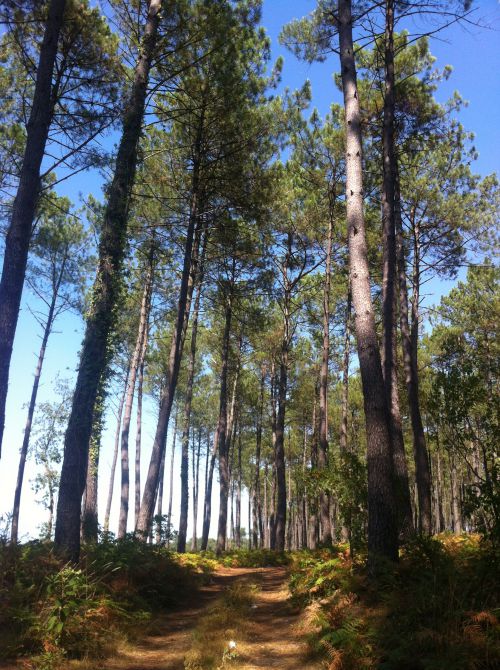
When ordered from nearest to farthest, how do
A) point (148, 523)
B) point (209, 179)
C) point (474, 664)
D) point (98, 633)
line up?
1. point (474, 664)
2. point (98, 633)
3. point (148, 523)
4. point (209, 179)

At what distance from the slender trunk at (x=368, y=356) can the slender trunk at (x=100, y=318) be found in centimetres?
396

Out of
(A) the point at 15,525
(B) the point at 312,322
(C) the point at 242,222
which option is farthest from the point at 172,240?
(A) the point at 15,525

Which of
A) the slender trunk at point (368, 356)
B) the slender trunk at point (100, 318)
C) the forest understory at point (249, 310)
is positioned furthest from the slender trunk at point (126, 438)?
the slender trunk at point (368, 356)

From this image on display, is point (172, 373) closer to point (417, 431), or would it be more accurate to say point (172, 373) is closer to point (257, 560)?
point (417, 431)

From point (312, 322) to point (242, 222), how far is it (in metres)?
6.40

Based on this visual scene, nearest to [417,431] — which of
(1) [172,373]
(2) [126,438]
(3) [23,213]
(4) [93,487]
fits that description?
(1) [172,373]

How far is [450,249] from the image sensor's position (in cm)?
1598

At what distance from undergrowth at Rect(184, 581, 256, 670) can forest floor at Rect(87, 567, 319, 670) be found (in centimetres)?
9

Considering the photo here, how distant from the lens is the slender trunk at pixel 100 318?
7098mm

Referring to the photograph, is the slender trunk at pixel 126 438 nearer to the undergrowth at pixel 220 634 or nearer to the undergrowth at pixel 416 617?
the undergrowth at pixel 220 634

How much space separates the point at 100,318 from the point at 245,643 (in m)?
5.17

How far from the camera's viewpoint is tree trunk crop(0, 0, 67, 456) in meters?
6.40

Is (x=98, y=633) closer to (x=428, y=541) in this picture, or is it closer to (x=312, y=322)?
(x=428, y=541)

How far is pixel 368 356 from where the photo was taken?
6.48 metres
